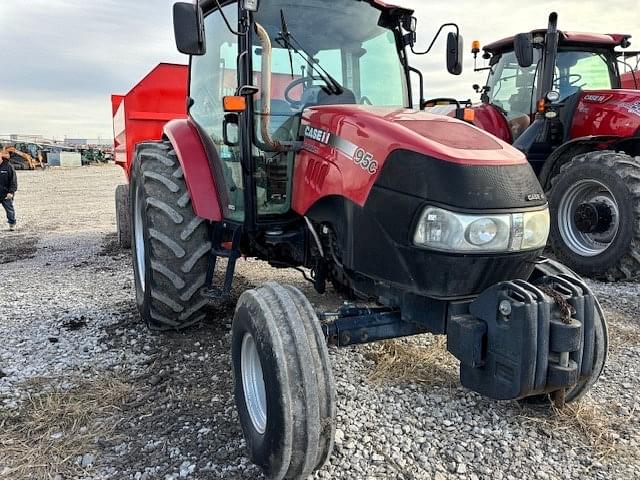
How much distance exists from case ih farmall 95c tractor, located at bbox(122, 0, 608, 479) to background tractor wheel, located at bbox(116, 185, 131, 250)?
10.7 feet

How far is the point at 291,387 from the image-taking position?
204 centimetres

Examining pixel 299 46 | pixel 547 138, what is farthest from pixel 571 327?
pixel 547 138

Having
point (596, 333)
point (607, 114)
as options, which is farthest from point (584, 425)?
point (607, 114)

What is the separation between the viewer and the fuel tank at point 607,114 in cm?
553

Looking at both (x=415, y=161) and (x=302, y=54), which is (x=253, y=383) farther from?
(x=302, y=54)

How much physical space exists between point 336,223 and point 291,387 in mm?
896

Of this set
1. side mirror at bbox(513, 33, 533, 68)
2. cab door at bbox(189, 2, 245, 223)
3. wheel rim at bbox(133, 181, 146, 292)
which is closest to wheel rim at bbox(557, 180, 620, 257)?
Result: side mirror at bbox(513, 33, 533, 68)

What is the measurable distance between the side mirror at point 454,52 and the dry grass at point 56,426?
282 cm

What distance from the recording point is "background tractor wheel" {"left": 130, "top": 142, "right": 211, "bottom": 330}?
11.3 feet

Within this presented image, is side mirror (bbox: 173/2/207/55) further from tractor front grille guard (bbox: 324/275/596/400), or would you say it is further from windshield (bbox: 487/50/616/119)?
windshield (bbox: 487/50/616/119)

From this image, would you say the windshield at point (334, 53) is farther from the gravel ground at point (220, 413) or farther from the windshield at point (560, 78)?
the windshield at point (560, 78)

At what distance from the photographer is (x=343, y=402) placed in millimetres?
2873

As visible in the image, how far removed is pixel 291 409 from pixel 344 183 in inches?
Answer: 40.5

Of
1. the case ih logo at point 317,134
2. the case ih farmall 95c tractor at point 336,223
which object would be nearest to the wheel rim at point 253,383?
the case ih farmall 95c tractor at point 336,223
